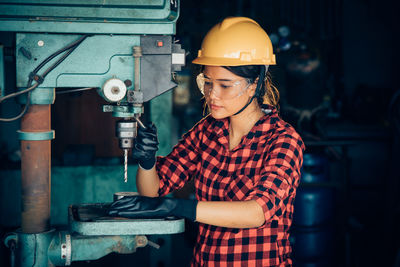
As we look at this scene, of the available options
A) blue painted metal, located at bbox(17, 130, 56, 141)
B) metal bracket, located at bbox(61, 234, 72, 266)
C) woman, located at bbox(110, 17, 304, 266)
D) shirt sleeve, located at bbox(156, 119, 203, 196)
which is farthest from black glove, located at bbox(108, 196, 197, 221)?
shirt sleeve, located at bbox(156, 119, 203, 196)

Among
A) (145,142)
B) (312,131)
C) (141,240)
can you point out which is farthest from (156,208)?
(312,131)

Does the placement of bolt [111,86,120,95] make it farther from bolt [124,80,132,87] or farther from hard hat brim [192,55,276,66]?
hard hat brim [192,55,276,66]

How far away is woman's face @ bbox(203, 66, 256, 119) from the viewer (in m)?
1.59

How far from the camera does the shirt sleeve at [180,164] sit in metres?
1.77

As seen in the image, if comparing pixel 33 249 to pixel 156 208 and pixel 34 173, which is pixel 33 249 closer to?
pixel 34 173

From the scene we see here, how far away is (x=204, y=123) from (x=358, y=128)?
3.02m

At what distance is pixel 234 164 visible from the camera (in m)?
1.61

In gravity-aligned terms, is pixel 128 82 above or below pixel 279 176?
above

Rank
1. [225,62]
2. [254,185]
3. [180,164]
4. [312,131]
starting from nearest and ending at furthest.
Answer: [254,185] < [225,62] < [180,164] < [312,131]

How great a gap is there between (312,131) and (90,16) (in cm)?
292

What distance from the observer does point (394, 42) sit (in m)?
5.43

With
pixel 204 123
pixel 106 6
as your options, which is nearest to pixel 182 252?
pixel 204 123

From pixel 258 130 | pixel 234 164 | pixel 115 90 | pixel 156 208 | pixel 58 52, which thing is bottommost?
pixel 156 208

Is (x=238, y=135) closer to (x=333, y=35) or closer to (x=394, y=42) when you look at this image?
(x=333, y=35)
